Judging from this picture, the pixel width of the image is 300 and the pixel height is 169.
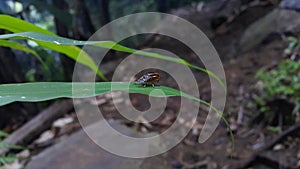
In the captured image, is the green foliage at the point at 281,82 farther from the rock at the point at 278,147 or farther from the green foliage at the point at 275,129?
the rock at the point at 278,147

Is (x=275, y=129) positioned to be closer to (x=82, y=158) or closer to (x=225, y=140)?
(x=225, y=140)

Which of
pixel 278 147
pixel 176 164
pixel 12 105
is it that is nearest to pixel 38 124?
pixel 12 105

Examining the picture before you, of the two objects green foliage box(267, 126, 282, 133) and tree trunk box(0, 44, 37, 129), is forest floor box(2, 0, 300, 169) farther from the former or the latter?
tree trunk box(0, 44, 37, 129)

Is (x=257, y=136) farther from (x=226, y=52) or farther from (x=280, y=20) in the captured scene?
(x=280, y=20)

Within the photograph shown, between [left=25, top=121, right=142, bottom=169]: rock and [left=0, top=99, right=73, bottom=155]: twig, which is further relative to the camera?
[left=0, top=99, right=73, bottom=155]: twig

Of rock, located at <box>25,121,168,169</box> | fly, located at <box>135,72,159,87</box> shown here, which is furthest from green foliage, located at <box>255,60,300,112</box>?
fly, located at <box>135,72,159,87</box>

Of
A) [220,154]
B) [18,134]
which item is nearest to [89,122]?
[18,134]

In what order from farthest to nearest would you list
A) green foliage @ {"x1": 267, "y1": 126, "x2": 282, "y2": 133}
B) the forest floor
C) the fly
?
green foliage @ {"x1": 267, "y1": 126, "x2": 282, "y2": 133} < the forest floor < the fly
